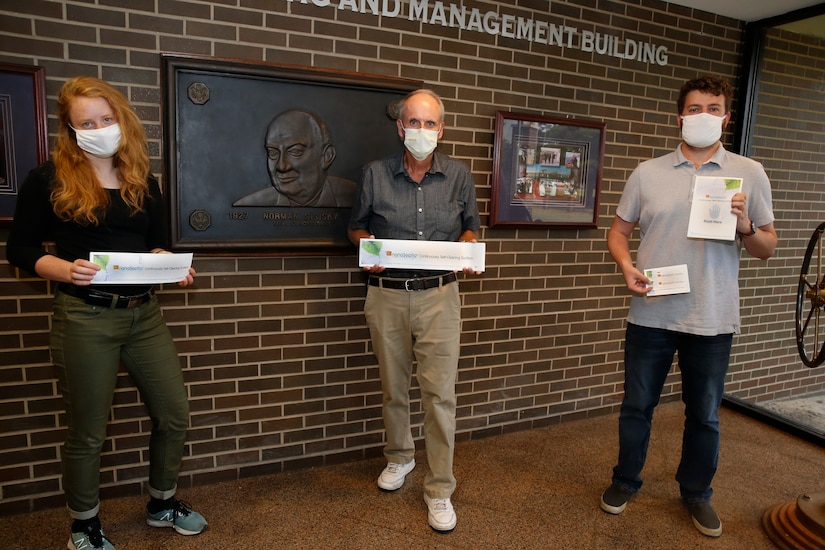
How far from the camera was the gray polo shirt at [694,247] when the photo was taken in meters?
2.14

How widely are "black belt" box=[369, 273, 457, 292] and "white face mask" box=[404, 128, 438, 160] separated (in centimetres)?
52

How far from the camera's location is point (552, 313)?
3346 millimetres

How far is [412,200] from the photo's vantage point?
233 centimetres

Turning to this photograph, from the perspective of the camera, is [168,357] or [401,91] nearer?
[168,357]

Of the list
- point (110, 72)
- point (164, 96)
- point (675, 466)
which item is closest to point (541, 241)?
point (675, 466)

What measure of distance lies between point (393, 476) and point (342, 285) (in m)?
0.97

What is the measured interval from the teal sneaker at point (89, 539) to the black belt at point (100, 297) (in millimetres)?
867

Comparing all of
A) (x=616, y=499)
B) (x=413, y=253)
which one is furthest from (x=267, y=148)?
(x=616, y=499)

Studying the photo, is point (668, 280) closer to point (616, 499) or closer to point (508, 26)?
point (616, 499)

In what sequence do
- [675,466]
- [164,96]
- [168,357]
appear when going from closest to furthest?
[168,357], [164,96], [675,466]

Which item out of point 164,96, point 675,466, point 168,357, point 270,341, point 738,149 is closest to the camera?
point 168,357

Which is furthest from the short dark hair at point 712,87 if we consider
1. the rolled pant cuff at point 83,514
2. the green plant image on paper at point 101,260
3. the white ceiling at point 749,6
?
the rolled pant cuff at point 83,514

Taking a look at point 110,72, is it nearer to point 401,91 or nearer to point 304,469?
point 401,91

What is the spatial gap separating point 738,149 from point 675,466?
2226 mm
